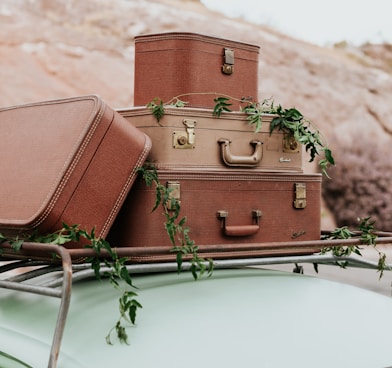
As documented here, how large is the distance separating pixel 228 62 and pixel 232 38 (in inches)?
418

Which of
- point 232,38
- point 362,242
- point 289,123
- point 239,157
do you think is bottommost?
point 362,242

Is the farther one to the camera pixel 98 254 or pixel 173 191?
pixel 173 191

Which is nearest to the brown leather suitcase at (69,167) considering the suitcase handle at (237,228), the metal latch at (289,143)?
the suitcase handle at (237,228)

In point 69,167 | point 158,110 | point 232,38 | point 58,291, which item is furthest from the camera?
point 232,38

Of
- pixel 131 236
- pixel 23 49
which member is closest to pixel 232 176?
pixel 131 236

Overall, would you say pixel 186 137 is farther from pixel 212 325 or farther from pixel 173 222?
pixel 212 325

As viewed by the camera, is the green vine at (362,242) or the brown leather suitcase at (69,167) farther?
the green vine at (362,242)

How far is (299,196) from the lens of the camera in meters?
2.22

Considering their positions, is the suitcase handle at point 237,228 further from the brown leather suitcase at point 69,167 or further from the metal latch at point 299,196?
the brown leather suitcase at point 69,167

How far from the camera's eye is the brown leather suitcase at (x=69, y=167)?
64.8 inches

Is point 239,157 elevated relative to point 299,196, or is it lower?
elevated

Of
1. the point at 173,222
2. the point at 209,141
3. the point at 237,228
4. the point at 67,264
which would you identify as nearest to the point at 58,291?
the point at 67,264

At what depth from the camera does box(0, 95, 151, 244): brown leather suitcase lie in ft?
5.40

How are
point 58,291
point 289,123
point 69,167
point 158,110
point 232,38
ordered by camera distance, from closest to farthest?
point 58,291
point 69,167
point 158,110
point 289,123
point 232,38
